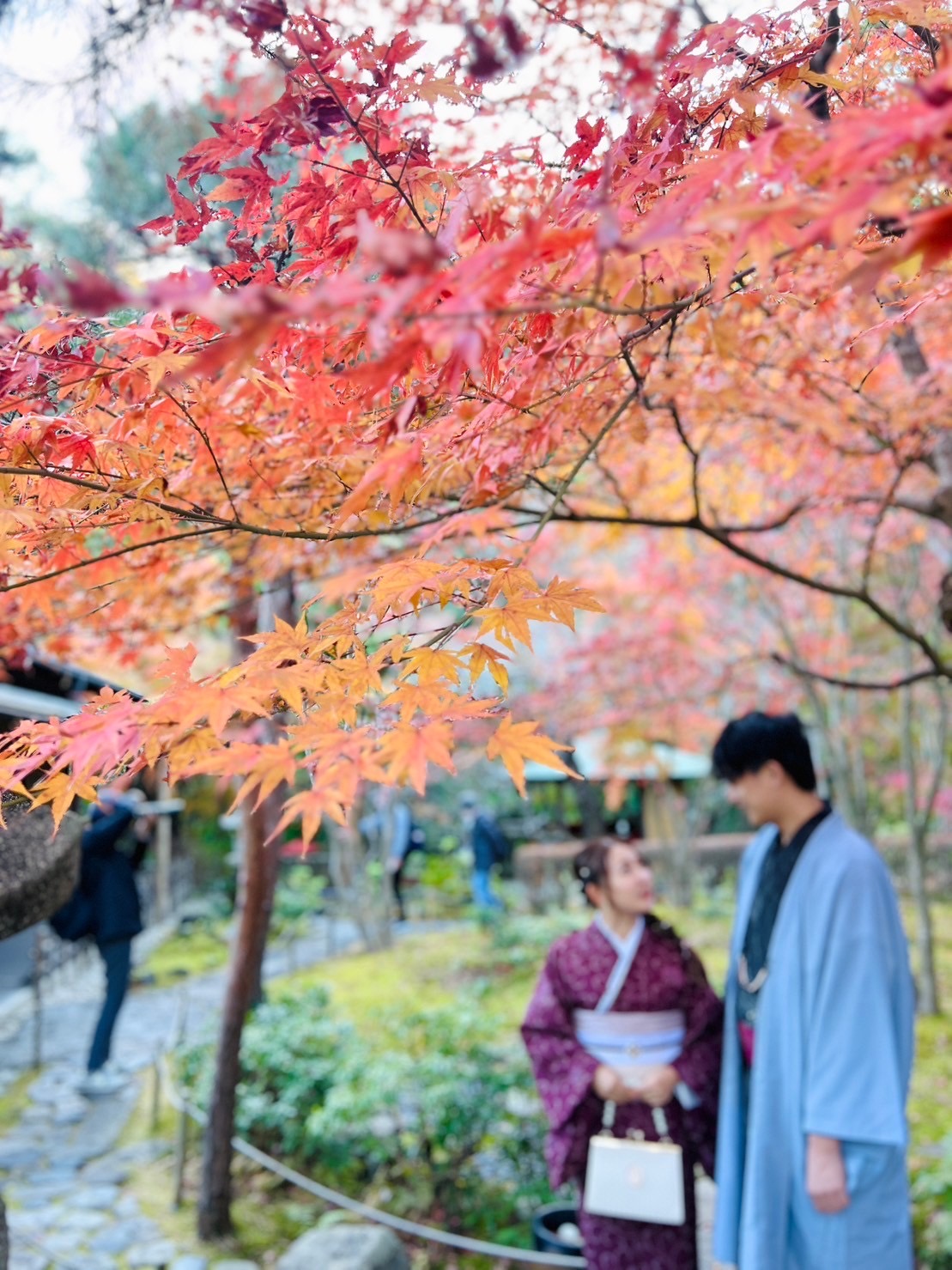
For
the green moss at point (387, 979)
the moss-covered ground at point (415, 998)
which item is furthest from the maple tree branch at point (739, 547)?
the green moss at point (387, 979)

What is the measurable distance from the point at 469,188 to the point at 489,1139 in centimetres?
393

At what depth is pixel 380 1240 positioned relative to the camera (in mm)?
3455

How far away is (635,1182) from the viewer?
9.98 ft

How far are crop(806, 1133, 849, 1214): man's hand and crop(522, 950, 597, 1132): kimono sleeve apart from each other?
74 cm

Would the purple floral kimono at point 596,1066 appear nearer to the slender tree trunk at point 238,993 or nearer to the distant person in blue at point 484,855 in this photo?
the slender tree trunk at point 238,993

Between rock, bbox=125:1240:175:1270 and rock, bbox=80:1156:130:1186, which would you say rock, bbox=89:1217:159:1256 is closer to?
rock, bbox=125:1240:175:1270

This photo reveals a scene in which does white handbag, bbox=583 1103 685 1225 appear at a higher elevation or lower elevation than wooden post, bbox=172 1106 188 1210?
higher

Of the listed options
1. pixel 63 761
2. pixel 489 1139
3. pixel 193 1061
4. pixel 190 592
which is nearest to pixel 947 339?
pixel 190 592

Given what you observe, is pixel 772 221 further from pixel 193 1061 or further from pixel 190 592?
pixel 193 1061

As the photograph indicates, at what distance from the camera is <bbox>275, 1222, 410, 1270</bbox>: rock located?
3.30 m

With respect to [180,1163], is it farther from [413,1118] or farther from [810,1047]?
[810,1047]

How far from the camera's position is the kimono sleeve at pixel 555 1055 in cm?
320

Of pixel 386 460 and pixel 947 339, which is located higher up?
pixel 947 339

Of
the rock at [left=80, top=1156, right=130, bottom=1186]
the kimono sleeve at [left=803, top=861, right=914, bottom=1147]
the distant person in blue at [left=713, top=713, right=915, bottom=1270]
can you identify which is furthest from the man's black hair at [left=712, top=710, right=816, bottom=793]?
the rock at [left=80, top=1156, right=130, bottom=1186]
